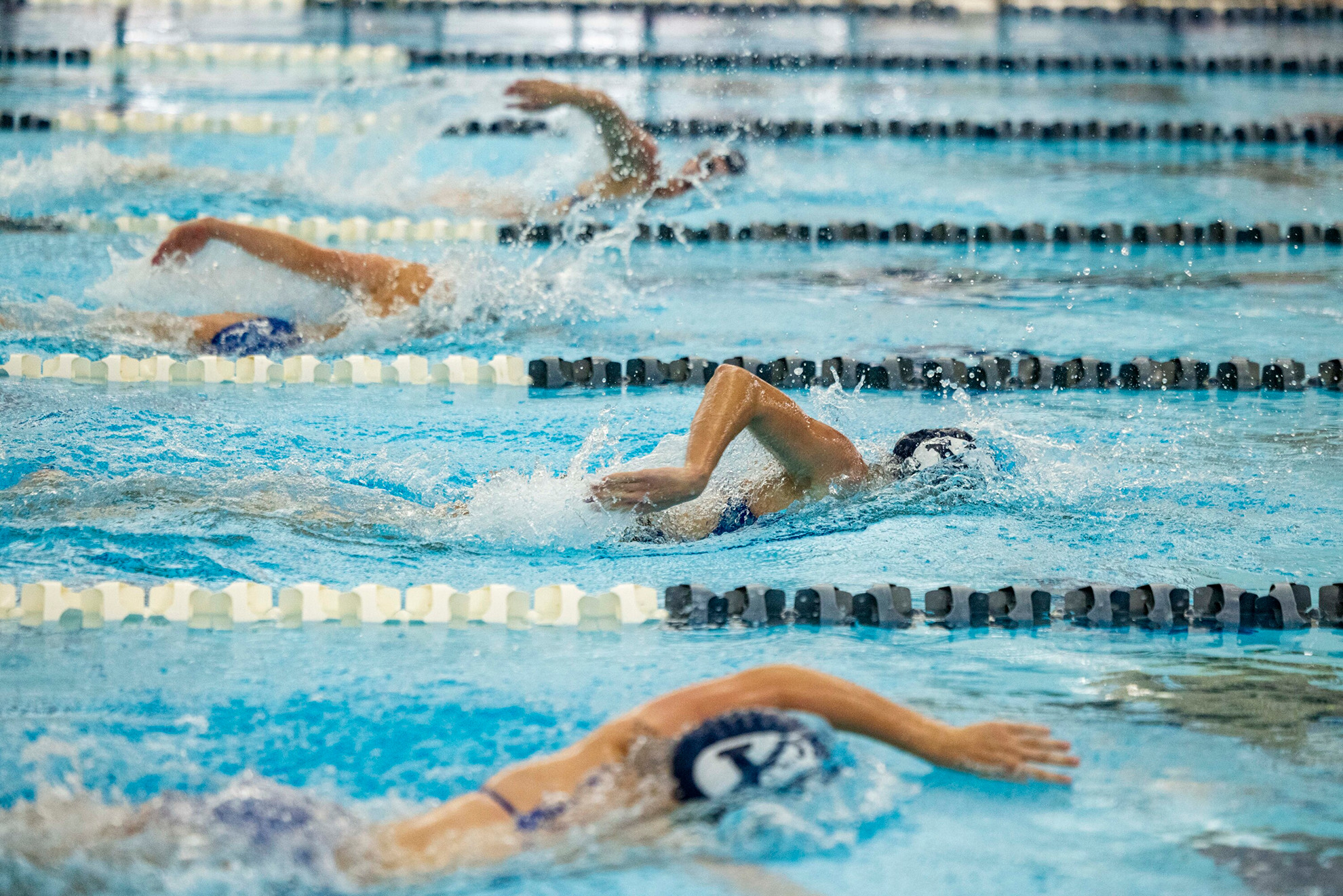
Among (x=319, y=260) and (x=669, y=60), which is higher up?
(x=669, y=60)

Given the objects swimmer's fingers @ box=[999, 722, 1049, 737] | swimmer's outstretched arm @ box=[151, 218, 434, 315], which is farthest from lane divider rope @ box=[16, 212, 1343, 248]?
swimmer's fingers @ box=[999, 722, 1049, 737]

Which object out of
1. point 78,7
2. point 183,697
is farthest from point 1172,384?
point 78,7

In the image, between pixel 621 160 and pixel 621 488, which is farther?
pixel 621 160

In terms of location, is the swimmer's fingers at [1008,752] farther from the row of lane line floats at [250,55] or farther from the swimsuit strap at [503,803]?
the row of lane line floats at [250,55]

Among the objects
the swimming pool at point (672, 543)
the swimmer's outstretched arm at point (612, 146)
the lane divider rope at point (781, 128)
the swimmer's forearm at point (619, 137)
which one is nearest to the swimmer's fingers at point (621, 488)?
the swimming pool at point (672, 543)

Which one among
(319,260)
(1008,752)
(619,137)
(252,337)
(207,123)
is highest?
(207,123)

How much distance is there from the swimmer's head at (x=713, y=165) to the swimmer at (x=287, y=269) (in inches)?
87.9

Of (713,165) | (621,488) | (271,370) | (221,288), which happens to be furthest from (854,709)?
(713,165)

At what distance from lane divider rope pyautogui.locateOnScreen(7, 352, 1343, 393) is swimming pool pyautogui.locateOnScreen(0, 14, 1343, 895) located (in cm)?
6

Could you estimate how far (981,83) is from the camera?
910cm

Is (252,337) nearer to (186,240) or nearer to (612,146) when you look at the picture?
(186,240)

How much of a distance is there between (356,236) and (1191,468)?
11.1ft

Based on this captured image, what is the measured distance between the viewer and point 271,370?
4566 millimetres

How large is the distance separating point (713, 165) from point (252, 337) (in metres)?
2.81
